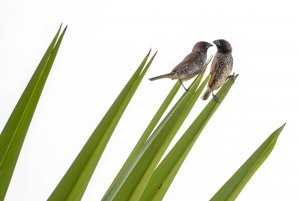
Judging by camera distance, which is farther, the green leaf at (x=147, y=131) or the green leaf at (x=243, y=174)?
the green leaf at (x=147, y=131)

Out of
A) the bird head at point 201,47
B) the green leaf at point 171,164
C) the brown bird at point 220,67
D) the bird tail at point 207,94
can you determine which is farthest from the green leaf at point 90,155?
the bird head at point 201,47

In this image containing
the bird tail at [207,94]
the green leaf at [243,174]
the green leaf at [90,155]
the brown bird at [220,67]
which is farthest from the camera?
the bird tail at [207,94]

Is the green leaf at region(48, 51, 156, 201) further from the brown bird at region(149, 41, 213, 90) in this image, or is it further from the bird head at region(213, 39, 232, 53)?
the bird head at region(213, 39, 232, 53)

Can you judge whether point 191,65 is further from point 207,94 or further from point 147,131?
point 147,131

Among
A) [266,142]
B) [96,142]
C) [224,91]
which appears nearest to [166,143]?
[96,142]

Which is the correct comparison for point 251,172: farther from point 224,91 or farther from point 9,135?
point 9,135

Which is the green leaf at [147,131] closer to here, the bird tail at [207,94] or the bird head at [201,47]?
the bird tail at [207,94]
